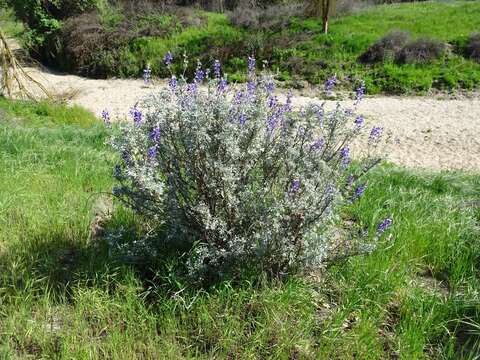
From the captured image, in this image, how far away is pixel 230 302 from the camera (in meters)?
2.54

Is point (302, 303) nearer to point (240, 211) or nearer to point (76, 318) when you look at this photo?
point (240, 211)

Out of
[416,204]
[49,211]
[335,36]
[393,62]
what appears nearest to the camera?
[49,211]

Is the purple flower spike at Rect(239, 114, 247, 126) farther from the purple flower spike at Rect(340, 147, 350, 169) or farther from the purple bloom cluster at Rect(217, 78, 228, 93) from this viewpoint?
the purple flower spike at Rect(340, 147, 350, 169)

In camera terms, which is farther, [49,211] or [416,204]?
[416,204]

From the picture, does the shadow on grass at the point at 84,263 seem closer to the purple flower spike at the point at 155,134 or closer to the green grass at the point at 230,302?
the green grass at the point at 230,302

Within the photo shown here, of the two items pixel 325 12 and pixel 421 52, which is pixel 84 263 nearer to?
pixel 421 52

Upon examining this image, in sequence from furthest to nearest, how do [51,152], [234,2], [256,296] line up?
[234,2]
[51,152]
[256,296]

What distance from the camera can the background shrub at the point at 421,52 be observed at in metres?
13.6

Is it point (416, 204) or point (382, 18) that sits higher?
point (382, 18)

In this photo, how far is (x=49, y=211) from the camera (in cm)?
346

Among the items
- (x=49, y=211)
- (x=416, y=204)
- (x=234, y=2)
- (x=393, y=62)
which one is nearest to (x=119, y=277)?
(x=49, y=211)

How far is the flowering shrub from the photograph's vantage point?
8.18 ft

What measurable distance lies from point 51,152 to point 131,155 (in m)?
2.98

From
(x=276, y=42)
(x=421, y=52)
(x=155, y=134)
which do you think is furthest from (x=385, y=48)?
(x=155, y=134)
